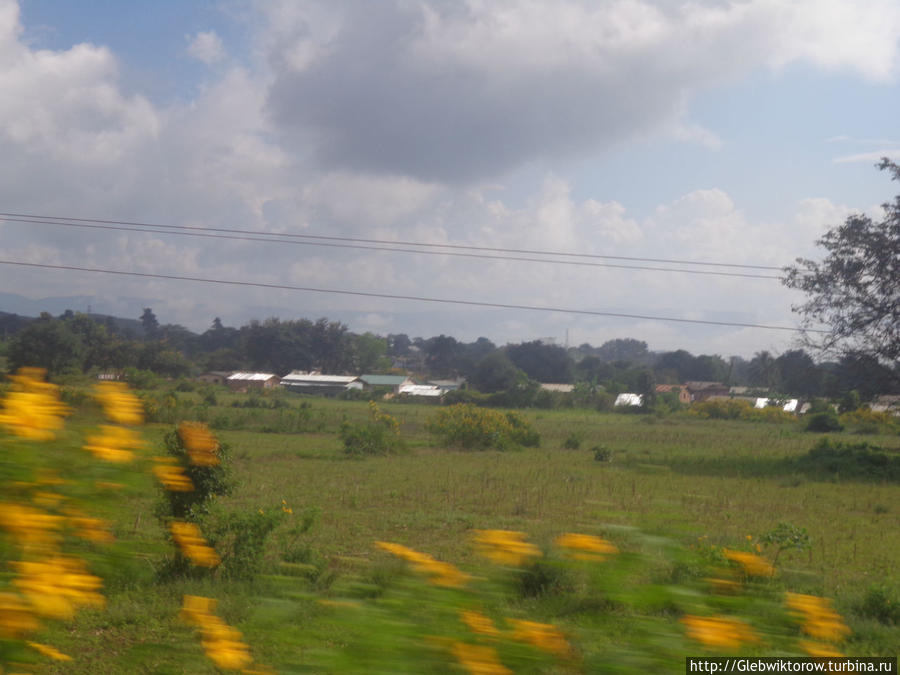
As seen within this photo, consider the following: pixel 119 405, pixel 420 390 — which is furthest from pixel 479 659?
pixel 420 390

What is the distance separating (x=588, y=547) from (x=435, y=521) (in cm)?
859

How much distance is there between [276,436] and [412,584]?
23.8m

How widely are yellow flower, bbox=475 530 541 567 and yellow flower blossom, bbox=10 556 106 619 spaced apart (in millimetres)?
867

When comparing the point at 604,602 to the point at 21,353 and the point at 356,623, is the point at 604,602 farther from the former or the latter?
the point at 21,353

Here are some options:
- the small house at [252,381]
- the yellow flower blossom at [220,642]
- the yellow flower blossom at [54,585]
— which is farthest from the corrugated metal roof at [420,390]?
the yellow flower blossom at [54,585]

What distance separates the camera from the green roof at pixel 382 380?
32500 millimetres

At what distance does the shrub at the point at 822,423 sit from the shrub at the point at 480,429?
1625 cm

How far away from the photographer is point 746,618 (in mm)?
1508

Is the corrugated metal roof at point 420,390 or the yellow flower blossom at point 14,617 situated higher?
the yellow flower blossom at point 14,617

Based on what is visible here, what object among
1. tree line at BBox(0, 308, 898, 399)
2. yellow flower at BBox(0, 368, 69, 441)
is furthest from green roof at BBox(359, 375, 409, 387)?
yellow flower at BBox(0, 368, 69, 441)

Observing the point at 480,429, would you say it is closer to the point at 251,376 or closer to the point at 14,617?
the point at 251,376

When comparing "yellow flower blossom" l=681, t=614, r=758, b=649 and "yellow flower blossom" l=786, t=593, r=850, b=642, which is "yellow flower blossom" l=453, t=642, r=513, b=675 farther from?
"yellow flower blossom" l=786, t=593, r=850, b=642

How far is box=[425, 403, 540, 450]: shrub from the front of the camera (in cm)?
2317

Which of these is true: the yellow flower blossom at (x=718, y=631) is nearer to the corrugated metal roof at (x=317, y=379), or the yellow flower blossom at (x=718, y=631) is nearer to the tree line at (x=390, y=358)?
the tree line at (x=390, y=358)
